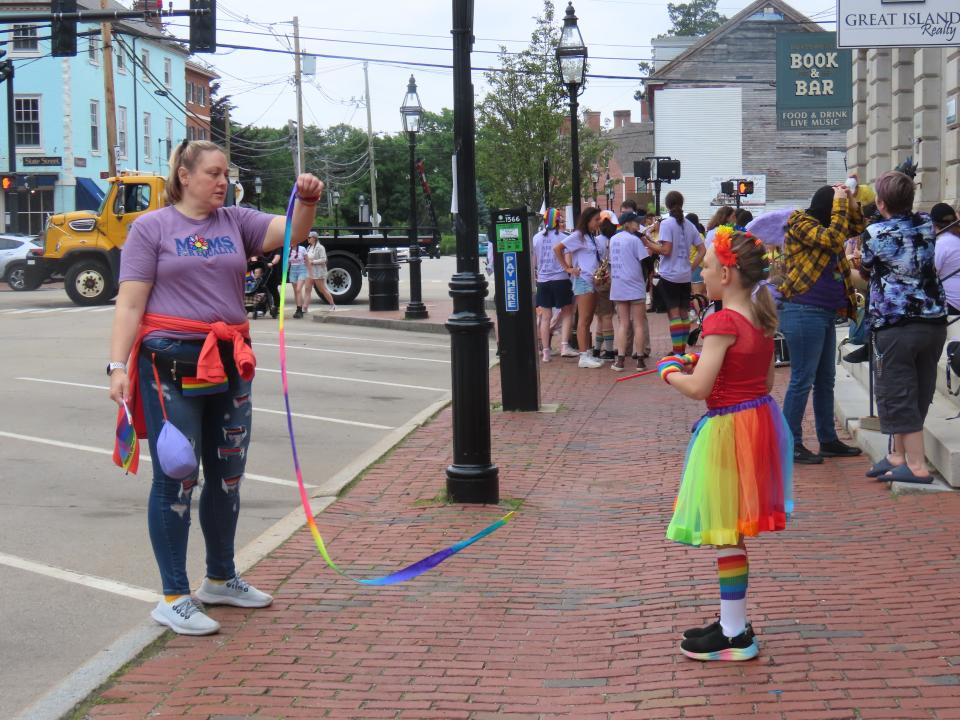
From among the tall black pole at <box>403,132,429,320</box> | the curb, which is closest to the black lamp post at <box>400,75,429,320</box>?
the tall black pole at <box>403,132,429,320</box>

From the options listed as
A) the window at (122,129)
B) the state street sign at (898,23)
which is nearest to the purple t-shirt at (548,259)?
the state street sign at (898,23)

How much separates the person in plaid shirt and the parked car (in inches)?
1122

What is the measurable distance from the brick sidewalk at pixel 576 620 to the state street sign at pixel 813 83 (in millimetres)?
18251

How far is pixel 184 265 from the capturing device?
4.82 meters

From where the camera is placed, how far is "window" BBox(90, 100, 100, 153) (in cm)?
5069

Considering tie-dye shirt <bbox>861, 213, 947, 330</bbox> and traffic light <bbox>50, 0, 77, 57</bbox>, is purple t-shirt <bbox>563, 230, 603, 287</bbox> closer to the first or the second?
tie-dye shirt <bbox>861, 213, 947, 330</bbox>

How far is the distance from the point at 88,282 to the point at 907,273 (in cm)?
2170

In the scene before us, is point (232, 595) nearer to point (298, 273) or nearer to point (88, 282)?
point (298, 273)

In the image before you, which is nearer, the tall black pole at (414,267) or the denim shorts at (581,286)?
the denim shorts at (581,286)

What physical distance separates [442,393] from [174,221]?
840 cm

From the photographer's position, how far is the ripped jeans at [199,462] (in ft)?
15.8

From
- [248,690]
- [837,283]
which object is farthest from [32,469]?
[837,283]

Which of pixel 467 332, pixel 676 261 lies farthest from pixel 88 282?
pixel 467 332

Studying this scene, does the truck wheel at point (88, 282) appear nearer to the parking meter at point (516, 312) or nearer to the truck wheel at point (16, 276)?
the truck wheel at point (16, 276)
